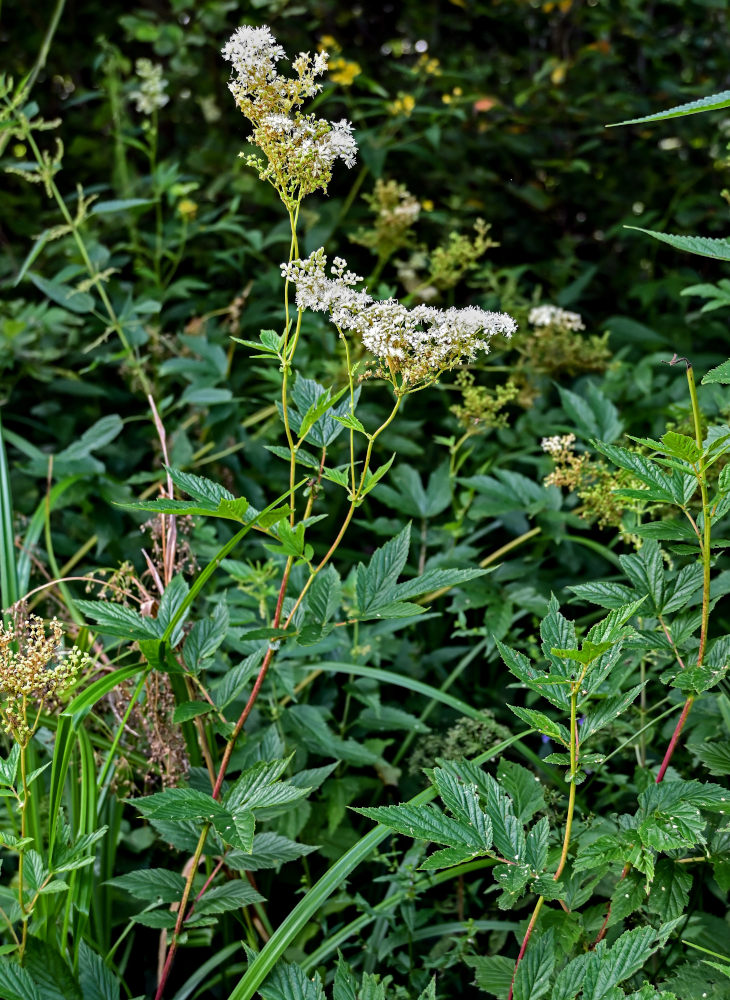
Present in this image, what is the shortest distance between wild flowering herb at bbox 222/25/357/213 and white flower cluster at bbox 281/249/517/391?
0.30 feet

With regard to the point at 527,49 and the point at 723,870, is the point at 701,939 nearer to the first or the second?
the point at 723,870

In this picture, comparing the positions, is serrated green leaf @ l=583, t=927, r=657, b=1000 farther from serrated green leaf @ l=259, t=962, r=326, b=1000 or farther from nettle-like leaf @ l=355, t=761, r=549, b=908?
serrated green leaf @ l=259, t=962, r=326, b=1000

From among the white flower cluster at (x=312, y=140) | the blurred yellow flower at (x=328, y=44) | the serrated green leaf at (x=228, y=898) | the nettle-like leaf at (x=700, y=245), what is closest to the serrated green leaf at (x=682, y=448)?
the nettle-like leaf at (x=700, y=245)

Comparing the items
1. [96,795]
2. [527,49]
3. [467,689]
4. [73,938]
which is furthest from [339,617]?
[527,49]

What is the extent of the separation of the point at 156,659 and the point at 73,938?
0.38 m

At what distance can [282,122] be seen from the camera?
3.34 feet

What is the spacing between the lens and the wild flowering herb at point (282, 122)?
3.38ft

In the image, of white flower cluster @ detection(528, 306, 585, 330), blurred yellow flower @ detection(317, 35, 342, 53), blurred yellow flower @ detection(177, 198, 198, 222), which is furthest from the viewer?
Result: blurred yellow flower @ detection(317, 35, 342, 53)

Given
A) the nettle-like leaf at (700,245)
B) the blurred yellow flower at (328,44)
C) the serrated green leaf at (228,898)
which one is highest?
the nettle-like leaf at (700,245)

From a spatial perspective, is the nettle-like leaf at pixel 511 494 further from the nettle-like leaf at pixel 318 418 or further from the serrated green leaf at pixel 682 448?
the serrated green leaf at pixel 682 448

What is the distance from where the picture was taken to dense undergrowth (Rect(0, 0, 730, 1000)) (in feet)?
3.39

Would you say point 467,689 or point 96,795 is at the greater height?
point 96,795

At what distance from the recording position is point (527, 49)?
10.5 ft

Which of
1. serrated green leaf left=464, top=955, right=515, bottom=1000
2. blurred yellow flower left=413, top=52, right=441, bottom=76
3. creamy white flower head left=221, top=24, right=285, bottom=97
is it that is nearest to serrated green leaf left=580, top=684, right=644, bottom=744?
serrated green leaf left=464, top=955, right=515, bottom=1000
